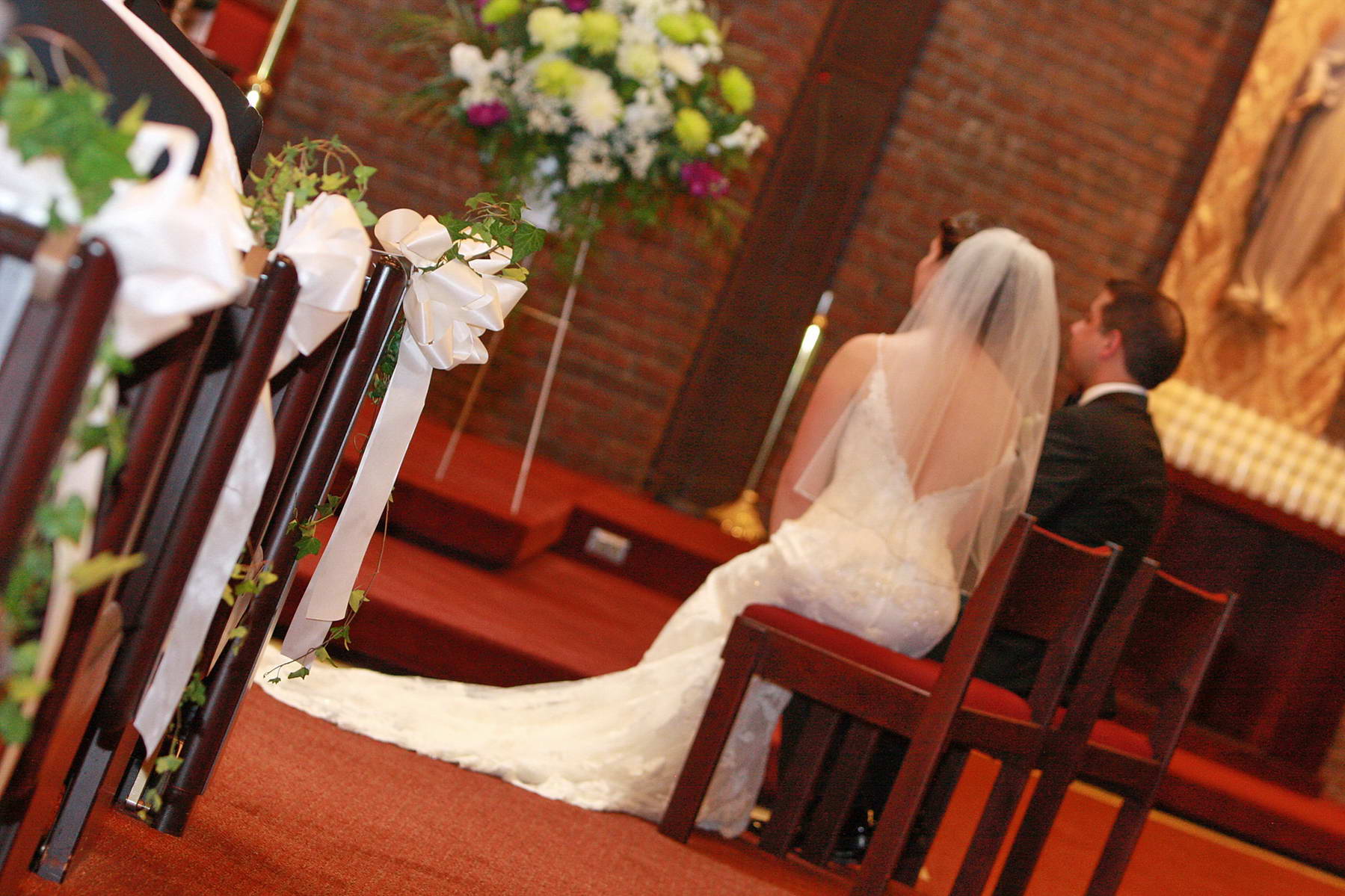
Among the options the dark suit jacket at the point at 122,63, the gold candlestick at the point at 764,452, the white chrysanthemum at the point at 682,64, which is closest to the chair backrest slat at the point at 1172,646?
the white chrysanthemum at the point at 682,64

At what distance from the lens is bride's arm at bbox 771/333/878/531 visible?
10.6 feet

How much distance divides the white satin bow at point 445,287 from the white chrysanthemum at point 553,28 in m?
2.25

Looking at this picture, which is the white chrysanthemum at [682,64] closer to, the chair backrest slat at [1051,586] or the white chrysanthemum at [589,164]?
the white chrysanthemum at [589,164]

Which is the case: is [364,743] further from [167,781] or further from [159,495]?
[159,495]

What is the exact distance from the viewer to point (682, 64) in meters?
3.80

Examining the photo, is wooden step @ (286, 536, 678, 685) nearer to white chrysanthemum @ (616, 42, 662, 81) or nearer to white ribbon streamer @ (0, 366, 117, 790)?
white chrysanthemum @ (616, 42, 662, 81)

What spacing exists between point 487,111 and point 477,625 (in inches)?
61.1

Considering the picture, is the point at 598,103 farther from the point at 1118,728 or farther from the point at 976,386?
the point at 1118,728

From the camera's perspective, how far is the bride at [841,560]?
286cm

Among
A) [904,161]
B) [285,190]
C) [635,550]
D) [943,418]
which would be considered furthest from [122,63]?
[904,161]

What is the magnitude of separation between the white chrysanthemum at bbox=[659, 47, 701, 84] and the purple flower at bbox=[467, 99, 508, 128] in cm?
50

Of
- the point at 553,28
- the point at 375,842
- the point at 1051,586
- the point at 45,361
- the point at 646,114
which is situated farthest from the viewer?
the point at 646,114

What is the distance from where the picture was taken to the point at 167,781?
5.39ft

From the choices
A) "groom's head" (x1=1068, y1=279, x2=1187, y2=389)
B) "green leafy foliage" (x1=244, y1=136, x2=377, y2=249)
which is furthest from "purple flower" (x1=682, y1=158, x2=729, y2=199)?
"green leafy foliage" (x1=244, y1=136, x2=377, y2=249)
